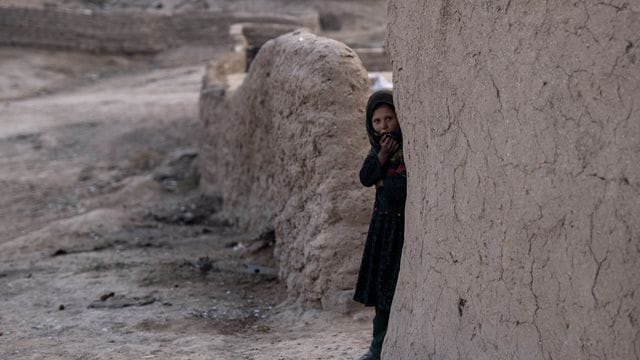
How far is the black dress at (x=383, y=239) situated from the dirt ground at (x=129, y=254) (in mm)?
506

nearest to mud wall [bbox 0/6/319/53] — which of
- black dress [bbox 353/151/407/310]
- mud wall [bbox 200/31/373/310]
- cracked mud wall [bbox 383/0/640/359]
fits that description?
mud wall [bbox 200/31/373/310]

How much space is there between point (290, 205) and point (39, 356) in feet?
5.94

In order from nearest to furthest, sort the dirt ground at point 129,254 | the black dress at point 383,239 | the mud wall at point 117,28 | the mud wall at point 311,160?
1. the black dress at point 383,239
2. the dirt ground at point 129,254
3. the mud wall at point 311,160
4. the mud wall at point 117,28

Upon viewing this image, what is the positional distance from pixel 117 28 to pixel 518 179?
57.3 feet

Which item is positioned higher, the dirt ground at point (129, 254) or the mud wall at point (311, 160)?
the mud wall at point (311, 160)

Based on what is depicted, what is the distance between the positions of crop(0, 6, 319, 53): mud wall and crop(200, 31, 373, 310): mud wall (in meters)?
12.2

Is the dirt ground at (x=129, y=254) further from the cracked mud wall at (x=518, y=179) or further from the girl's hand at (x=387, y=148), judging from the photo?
the cracked mud wall at (x=518, y=179)

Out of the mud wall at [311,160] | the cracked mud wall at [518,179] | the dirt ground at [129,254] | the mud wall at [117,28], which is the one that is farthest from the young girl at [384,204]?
the mud wall at [117,28]

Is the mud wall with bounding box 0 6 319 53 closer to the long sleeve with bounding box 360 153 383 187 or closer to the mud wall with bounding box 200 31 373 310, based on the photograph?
the mud wall with bounding box 200 31 373 310

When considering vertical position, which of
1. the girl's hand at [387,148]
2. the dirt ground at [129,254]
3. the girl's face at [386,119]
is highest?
the girl's face at [386,119]

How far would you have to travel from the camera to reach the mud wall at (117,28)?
19.2 metres

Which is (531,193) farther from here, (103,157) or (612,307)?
(103,157)

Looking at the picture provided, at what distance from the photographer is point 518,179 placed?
291cm

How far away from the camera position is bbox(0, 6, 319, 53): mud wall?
1923 centimetres
